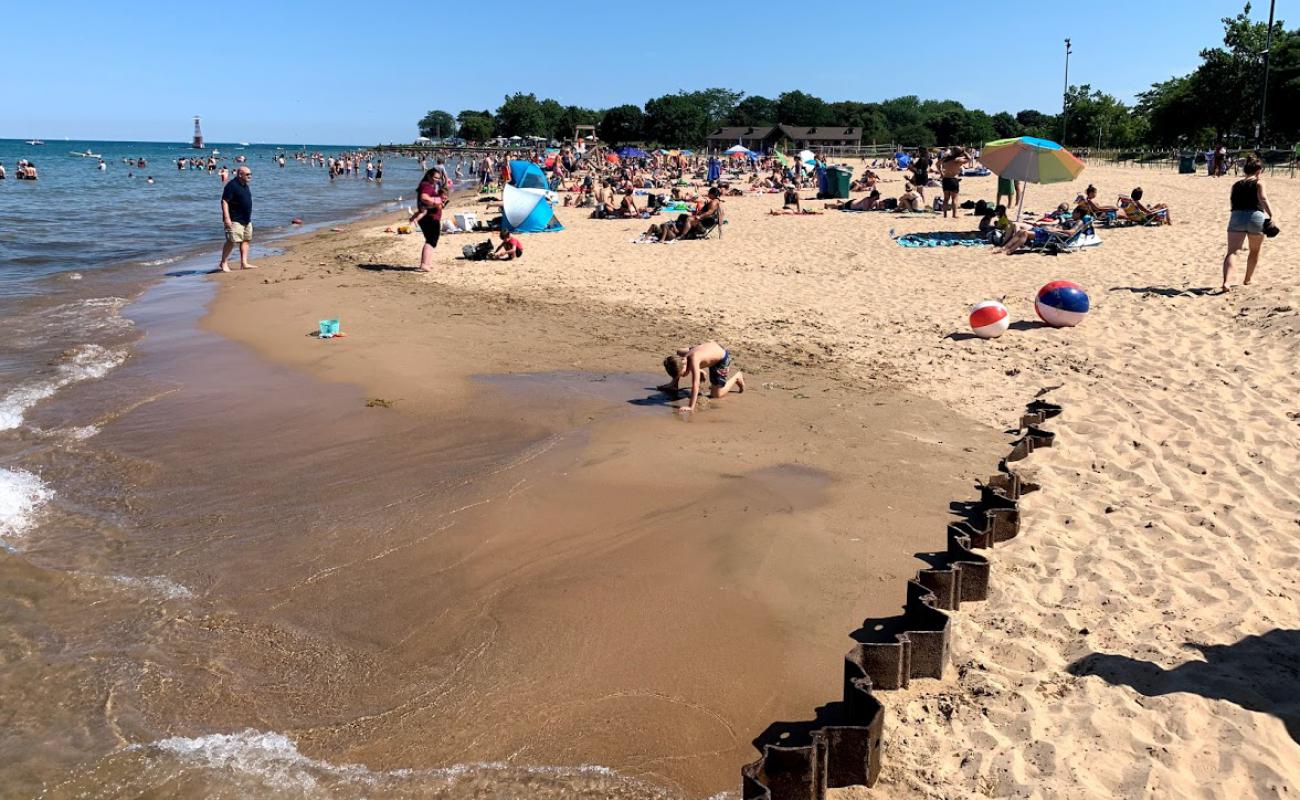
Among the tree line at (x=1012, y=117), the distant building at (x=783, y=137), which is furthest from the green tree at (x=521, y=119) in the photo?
the distant building at (x=783, y=137)

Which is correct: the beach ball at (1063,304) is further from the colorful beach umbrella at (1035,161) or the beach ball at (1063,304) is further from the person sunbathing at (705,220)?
the person sunbathing at (705,220)

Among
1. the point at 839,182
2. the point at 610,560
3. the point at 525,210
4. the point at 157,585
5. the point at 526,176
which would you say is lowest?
the point at 157,585

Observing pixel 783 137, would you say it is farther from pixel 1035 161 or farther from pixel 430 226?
pixel 430 226

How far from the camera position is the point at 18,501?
17.9 ft

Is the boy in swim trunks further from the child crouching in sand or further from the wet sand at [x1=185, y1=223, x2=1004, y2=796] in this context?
the child crouching in sand

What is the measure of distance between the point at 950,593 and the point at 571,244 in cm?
1461

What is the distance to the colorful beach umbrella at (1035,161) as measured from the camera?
14.5m

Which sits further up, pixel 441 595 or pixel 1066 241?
pixel 1066 241

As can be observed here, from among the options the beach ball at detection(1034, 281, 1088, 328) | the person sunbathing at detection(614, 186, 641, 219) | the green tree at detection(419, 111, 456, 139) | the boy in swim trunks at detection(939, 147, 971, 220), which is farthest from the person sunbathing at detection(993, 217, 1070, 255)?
the green tree at detection(419, 111, 456, 139)

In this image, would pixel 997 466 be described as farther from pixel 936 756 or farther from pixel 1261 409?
pixel 936 756

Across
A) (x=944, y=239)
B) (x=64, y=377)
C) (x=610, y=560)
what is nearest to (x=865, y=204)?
(x=944, y=239)

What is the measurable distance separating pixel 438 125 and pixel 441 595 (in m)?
199

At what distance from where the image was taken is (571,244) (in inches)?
699

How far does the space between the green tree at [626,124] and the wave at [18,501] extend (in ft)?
396
